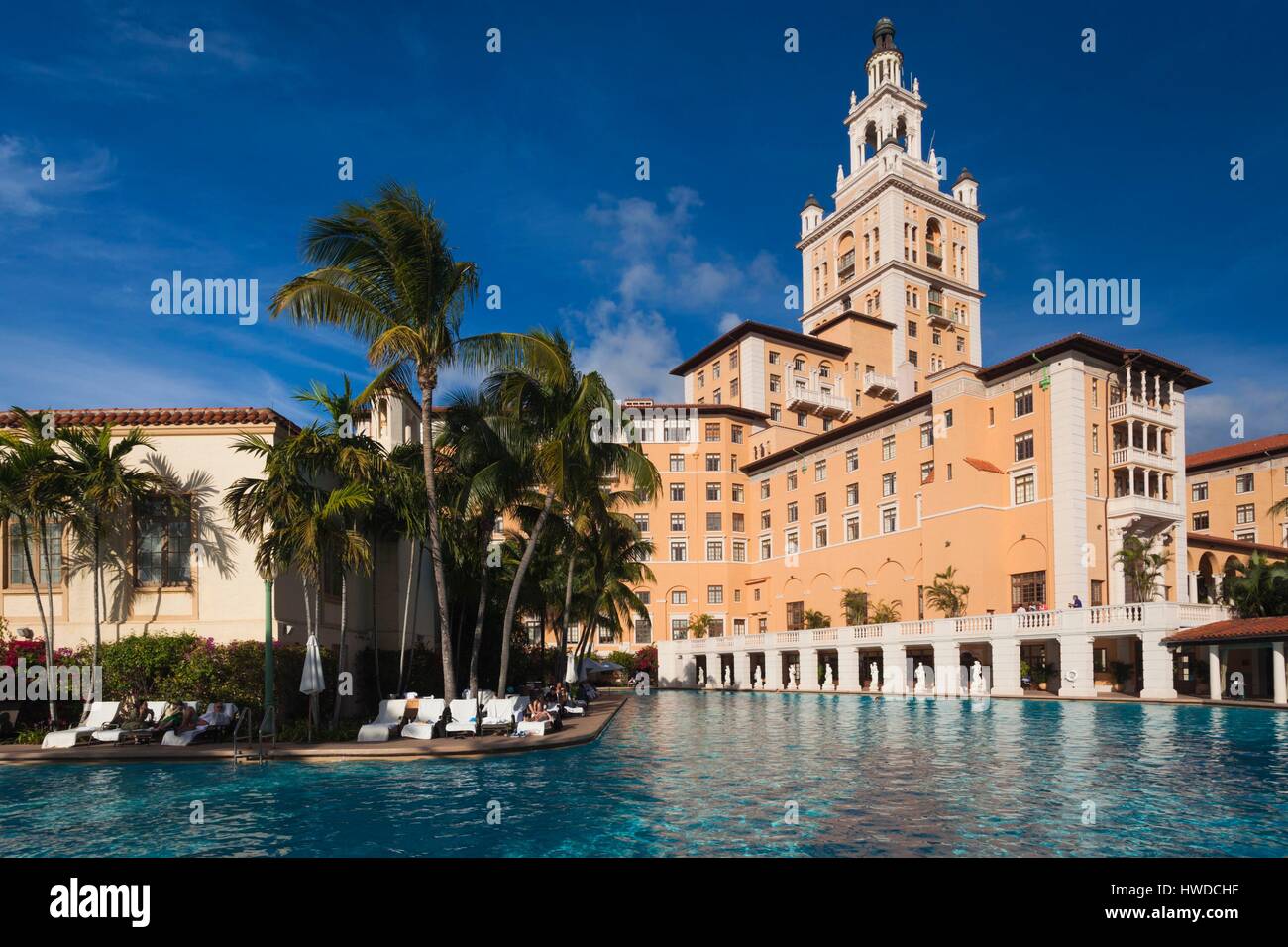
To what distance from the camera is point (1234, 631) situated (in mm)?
32188

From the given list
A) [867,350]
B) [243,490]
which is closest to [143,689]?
[243,490]

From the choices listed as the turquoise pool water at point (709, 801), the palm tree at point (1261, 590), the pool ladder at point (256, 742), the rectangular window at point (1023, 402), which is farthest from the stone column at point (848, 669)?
the pool ladder at point (256, 742)

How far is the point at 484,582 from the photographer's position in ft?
86.1

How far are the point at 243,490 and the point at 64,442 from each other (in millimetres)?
4489

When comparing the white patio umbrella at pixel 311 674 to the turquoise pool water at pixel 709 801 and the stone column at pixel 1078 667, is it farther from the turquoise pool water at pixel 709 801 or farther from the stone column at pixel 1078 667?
the stone column at pixel 1078 667

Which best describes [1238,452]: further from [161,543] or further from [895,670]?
[161,543]

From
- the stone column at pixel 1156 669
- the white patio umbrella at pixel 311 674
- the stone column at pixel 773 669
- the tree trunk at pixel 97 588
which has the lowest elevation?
the stone column at pixel 773 669

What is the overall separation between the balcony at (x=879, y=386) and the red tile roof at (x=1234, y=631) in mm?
48842

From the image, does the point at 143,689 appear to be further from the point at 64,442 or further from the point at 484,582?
the point at 484,582

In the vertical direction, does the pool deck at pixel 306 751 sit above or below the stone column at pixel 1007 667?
above

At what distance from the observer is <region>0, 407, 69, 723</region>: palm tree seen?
63.7 feet

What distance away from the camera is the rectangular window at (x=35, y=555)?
21.7 meters

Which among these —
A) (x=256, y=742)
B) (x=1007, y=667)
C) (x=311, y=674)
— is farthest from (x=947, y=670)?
(x=256, y=742)
